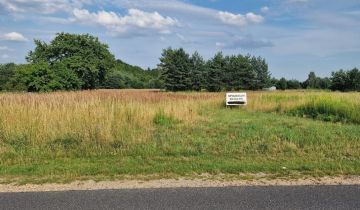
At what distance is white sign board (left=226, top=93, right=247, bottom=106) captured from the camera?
85.7 feet

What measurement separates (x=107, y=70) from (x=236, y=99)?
46741mm

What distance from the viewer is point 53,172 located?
24.4ft

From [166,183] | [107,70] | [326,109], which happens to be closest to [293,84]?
[107,70]

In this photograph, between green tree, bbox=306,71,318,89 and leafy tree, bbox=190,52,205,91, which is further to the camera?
green tree, bbox=306,71,318,89

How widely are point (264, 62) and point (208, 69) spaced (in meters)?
14.9

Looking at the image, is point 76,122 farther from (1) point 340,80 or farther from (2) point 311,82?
(2) point 311,82

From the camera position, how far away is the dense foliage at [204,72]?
74.7 m

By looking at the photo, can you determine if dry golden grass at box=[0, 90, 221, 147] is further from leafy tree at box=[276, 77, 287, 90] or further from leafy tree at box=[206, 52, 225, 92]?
leafy tree at box=[276, 77, 287, 90]

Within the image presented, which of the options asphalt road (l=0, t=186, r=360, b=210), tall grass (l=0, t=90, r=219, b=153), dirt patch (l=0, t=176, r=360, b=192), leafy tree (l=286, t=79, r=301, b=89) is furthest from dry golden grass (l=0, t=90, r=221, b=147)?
leafy tree (l=286, t=79, r=301, b=89)

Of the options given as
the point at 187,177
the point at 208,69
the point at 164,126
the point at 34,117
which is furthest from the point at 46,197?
the point at 208,69

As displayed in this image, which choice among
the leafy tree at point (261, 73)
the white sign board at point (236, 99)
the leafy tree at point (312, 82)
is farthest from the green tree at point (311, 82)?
the white sign board at point (236, 99)

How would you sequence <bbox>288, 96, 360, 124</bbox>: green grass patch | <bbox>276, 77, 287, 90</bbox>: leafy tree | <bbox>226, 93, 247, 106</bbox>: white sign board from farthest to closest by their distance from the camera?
<bbox>276, 77, 287, 90</bbox>: leafy tree → <bbox>226, 93, 247, 106</bbox>: white sign board → <bbox>288, 96, 360, 124</bbox>: green grass patch

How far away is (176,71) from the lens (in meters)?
74.2

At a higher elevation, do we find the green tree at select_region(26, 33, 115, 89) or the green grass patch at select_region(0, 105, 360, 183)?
the green tree at select_region(26, 33, 115, 89)
